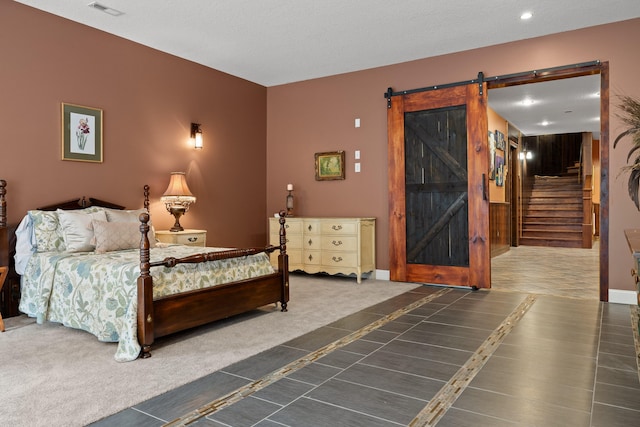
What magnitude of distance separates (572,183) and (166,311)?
12.2m

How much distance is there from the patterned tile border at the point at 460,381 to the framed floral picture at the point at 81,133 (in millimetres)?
3887

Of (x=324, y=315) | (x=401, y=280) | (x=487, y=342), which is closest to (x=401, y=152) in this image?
(x=401, y=280)

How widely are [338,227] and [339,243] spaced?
7.9 inches

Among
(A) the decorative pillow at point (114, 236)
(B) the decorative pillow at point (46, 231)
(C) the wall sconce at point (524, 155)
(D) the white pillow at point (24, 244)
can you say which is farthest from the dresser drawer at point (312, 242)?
(C) the wall sconce at point (524, 155)

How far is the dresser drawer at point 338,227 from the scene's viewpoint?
5406 millimetres

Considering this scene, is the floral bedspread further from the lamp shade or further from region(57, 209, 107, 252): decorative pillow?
the lamp shade

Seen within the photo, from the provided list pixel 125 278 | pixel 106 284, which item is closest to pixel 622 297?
pixel 125 278

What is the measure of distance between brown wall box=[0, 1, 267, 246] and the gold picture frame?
36.9 inches

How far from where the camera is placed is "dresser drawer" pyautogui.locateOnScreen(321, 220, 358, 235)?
541cm

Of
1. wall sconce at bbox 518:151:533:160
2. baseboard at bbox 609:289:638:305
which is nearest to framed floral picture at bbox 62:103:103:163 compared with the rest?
baseboard at bbox 609:289:638:305

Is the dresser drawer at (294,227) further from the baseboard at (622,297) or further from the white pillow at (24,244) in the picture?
the baseboard at (622,297)

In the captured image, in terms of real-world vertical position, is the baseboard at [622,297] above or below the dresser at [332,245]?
below

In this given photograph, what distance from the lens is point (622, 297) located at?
14.0ft

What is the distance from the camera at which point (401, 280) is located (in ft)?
18.1
